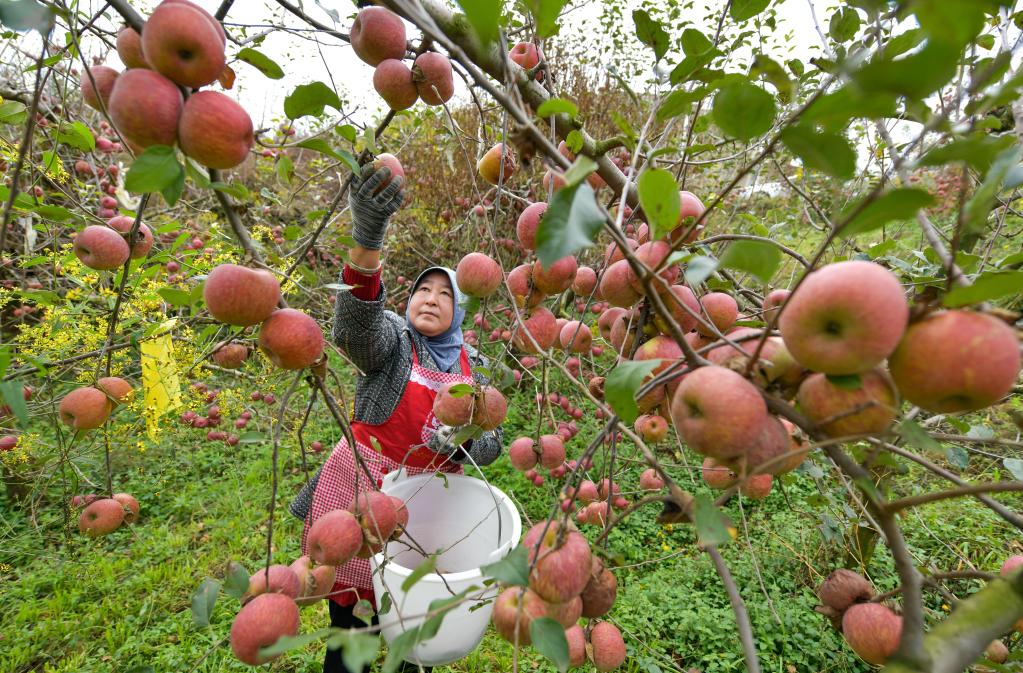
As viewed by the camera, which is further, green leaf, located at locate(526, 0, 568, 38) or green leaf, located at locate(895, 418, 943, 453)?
green leaf, located at locate(526, 0, 568, 38)

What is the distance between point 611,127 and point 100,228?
4.29 m

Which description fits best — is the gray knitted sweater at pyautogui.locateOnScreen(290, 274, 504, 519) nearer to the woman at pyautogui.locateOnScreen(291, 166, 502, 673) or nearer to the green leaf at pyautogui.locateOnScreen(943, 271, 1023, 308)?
the woman at pyautogui.locateOnScreen(291, 166, 502, 673)

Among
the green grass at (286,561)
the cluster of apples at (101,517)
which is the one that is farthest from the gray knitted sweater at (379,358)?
the cluster of apples at (101,517)

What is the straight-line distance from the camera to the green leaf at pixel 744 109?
0.54m

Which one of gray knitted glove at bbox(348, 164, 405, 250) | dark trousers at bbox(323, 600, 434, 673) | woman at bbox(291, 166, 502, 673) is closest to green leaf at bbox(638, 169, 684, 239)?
gray knitted glove at bbox(348, 164, 405, 250)

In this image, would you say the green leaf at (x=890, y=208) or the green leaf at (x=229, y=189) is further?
the green leaf at (x=229, y=189)

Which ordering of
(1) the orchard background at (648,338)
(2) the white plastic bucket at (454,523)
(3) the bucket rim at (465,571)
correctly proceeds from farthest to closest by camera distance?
(2) the white plastic bucket at (454,523) → (3) the bucket rim at (465,571) → (1) the orchard background at (648,338)

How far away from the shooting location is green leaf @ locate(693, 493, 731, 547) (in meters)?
0.49

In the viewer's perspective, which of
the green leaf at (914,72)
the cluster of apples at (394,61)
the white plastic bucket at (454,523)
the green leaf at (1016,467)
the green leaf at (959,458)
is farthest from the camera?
the white plastic bucket at (454,523)

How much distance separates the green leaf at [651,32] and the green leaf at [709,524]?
31.0 inches

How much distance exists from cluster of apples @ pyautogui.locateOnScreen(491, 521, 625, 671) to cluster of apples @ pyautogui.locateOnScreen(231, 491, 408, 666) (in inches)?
9.0

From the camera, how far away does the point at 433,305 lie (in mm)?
2146

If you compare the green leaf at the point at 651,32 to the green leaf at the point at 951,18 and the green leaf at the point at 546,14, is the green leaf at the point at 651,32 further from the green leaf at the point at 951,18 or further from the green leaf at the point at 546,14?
the green leaf at the point at 951,18

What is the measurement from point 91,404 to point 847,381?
1433 mm
